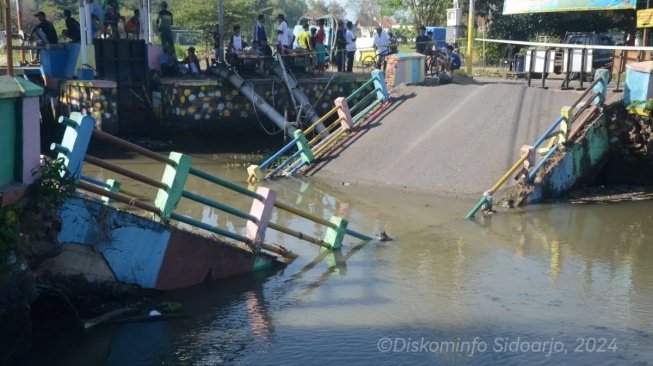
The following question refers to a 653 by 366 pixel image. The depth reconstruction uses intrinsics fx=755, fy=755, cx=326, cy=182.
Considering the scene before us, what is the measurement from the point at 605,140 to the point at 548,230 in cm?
378

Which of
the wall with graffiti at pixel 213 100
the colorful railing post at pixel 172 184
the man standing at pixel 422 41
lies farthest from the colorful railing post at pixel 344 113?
the colorful railing post at pixel 172 184

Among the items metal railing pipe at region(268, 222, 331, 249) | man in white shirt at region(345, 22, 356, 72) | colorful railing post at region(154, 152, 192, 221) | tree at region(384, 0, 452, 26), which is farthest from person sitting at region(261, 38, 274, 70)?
tree at region(384, 0, 452, 26)

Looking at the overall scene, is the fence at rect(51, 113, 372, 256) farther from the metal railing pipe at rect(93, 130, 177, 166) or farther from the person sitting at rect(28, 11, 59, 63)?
the person sitting at rect(28, 11, 59, 63)

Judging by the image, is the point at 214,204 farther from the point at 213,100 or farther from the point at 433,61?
the point at 433,61

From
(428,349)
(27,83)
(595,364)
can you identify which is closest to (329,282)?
(428,349)

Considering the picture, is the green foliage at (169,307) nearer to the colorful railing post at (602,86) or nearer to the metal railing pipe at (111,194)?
the metal railing pipe at (111,194)

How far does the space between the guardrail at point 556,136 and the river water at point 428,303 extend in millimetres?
532

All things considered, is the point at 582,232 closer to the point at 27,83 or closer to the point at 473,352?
the point at 473,352

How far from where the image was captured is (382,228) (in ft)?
37.0

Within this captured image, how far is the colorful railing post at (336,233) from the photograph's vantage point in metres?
9.81

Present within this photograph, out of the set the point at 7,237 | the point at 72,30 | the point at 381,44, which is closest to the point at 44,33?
the point at 72,30

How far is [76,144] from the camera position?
22.1 feet

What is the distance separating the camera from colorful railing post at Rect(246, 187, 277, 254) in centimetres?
848

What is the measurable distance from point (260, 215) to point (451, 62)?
1246cm
